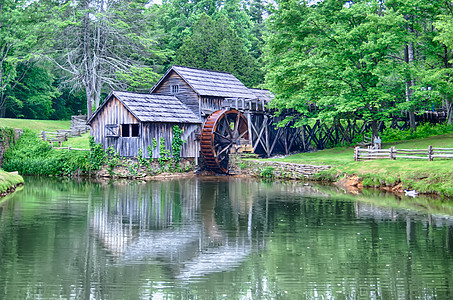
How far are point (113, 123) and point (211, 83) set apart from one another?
8.59m

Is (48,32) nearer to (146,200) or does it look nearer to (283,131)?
(283,131)

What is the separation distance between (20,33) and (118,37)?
10.9m

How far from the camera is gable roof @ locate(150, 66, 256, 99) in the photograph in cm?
4159

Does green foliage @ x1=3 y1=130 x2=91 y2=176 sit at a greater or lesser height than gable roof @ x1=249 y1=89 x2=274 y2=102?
lesser

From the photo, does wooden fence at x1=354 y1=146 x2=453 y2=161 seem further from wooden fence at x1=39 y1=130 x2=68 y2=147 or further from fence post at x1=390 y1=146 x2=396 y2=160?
wooden fence at x1=39 y1=130 x2=68 y2=147

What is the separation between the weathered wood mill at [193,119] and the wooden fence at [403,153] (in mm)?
10468

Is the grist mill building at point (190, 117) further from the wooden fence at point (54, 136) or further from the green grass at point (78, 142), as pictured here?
the wooden fence at point (54, 136)

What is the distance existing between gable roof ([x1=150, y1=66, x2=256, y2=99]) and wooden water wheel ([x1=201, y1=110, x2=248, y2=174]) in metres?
1.88

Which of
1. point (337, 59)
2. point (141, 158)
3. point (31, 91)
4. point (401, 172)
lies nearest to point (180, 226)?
point (401, 172)

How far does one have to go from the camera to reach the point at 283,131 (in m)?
46.2

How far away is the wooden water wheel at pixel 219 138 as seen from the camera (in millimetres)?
39219

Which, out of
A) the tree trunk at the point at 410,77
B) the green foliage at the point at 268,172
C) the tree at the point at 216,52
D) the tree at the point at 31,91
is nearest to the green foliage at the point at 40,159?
the green foliage at the point at 268,172

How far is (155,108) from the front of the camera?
38.8 metres

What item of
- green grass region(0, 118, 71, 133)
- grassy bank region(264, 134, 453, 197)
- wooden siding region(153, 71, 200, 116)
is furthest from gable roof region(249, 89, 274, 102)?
green grass region(0, 118, 71, 133)
